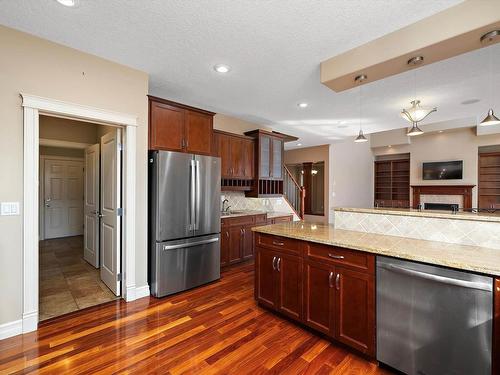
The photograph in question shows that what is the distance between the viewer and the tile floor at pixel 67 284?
2.81m

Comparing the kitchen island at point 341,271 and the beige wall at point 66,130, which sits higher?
the beige wall at point 66,130

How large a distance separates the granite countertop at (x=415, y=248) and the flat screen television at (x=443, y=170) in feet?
25.9

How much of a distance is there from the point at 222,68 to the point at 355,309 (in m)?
2.83

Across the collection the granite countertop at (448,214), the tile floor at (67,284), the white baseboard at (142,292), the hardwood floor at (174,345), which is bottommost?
the hardwood floor at (174,345)

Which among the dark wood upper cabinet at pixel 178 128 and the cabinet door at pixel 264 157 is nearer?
the dark wood upper cabinet at pixel 178 128

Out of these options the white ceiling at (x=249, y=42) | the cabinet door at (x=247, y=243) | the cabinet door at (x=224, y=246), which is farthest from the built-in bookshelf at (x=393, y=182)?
the cabinet door at (x=224, y=246)

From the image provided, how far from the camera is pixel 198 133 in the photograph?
3.63 metres

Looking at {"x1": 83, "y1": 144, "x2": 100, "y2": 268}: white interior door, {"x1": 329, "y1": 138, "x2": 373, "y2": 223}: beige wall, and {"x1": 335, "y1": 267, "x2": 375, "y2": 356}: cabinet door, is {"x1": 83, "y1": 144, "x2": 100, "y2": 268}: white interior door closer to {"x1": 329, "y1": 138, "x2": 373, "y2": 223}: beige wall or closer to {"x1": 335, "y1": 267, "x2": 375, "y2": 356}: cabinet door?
{"x1": 335, "y1": 267, "x2": 375, "y2": 356}: cabinet door

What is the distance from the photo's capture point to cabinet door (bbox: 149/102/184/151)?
319 centimetres

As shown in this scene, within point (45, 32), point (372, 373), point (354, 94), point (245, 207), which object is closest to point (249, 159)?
point (245, 207)

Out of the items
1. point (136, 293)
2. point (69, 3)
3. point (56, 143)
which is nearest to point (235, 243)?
point (136, 293)

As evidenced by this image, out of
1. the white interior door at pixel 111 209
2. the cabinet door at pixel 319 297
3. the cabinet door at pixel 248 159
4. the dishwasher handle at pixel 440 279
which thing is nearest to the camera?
the dishwasher handle at pixel 440 279

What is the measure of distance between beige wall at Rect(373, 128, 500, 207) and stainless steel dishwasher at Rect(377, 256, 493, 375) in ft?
27.7

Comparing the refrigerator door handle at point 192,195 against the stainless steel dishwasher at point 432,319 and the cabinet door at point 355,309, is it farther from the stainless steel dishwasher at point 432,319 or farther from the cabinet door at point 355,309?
the stainless steel dishwasher at point 432,319
